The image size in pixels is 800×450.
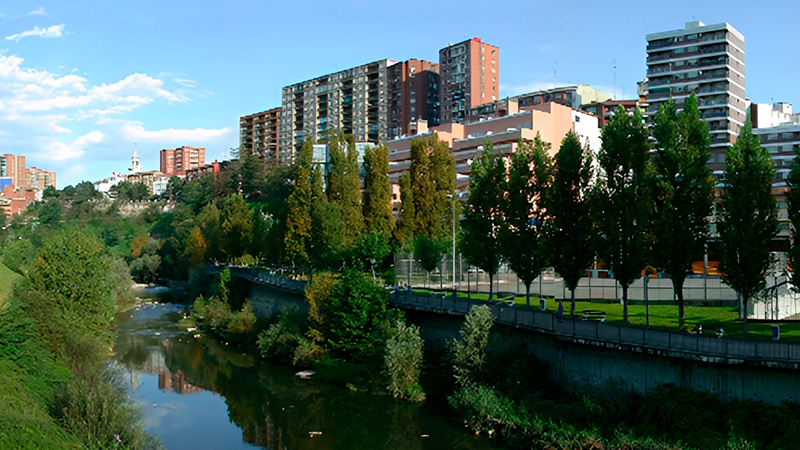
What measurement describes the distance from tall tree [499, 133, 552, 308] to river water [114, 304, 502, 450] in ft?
27.6

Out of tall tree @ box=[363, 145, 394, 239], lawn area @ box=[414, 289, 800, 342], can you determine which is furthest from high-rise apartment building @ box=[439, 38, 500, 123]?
lawn area @ box=[414, 289, 800, 342]

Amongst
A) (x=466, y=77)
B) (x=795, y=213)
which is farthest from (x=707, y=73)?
(x=795, y=213)

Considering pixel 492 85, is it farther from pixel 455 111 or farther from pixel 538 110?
pixel 538 110

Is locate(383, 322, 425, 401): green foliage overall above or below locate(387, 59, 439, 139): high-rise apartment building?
below

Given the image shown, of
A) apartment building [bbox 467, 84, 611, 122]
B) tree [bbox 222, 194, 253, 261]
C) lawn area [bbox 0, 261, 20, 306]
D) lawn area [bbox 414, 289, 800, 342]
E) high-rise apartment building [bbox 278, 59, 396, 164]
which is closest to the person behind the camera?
lawn area [bbox 414, 289, 800, 342]

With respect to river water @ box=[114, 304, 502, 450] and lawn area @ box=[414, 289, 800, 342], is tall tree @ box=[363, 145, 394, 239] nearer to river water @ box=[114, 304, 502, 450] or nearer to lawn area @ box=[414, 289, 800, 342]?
river water @ box=[114, 304, 502, 450]

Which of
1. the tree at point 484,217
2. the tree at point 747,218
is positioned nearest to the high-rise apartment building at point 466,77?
the tree at point 484,217

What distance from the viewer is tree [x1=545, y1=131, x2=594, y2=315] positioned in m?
33.4

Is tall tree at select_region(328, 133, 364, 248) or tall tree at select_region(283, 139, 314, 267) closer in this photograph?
tall tree at select_region(283, 139, 314, 267)

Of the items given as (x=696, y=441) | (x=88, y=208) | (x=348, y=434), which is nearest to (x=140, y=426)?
(x=348, y=434)

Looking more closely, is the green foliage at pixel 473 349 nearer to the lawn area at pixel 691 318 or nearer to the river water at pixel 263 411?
the river water at pixel 263 411

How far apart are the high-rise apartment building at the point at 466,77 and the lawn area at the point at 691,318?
77998 millimetres

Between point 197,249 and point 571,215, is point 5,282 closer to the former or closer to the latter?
point 197,249

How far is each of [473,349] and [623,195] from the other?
9.97 metres
